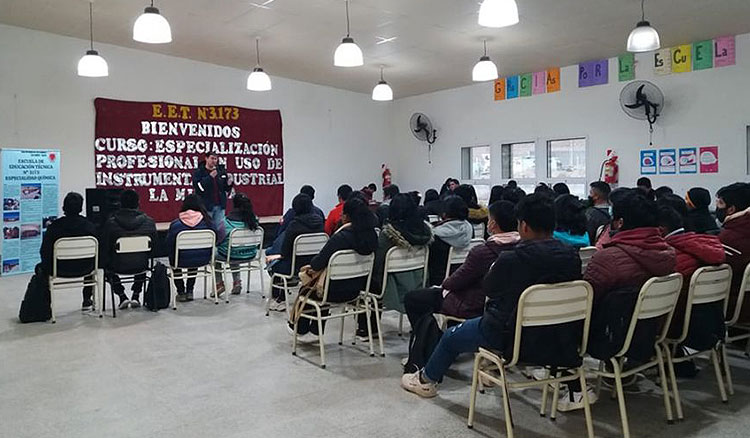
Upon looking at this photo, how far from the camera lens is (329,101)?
10508 mm

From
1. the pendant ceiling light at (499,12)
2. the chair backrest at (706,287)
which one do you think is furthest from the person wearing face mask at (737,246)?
the pendant ceiling light at (499,12)

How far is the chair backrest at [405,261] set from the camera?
3760 millimetres

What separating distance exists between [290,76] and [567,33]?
4706mm

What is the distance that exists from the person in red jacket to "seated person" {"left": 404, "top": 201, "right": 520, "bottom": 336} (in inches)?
19.4

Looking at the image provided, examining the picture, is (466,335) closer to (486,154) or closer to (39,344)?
(39,344)

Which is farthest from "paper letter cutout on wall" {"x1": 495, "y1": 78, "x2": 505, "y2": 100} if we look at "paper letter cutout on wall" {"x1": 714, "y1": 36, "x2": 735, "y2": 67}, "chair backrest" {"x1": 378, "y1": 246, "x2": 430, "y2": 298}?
"chair backrest" {"x1": 378, "y1": 246, "x2": 430, "y2": 298}

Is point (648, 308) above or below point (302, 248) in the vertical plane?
below

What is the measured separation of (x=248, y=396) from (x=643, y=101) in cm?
673

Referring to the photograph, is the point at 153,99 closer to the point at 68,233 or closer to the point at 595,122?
the point at 68,233

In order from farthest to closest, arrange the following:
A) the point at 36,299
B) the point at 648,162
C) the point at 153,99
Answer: the point at 153,99
the point at 648,162
the point at 36,299

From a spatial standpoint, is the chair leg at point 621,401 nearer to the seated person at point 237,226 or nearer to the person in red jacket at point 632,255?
the person in red jacket at point 632,255

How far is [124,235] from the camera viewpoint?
16.2ft

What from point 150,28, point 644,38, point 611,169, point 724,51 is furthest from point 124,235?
point 724,51

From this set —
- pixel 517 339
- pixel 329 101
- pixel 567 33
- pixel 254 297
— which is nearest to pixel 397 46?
→ pixel 567 33
